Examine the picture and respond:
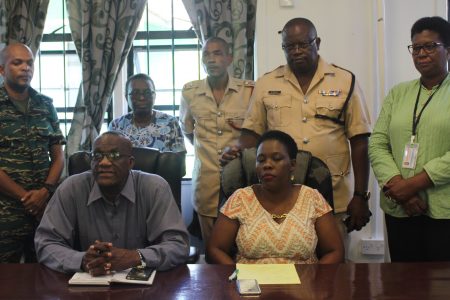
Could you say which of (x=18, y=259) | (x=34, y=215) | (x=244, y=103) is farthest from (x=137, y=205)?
(x=244, y=103)

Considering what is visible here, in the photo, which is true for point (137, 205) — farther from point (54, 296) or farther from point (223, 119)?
point (223, 119)

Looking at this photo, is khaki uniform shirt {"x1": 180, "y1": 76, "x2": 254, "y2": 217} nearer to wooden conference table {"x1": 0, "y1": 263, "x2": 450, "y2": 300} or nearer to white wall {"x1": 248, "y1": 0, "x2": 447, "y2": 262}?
white wall {"x1": 248, "y1": 0, "x2": 447, "y2": 262}

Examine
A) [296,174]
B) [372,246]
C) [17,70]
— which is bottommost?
[372,246]

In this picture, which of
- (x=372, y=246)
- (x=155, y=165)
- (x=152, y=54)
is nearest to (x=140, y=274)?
(x=155, y=165)

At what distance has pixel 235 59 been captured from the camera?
3.77 meters

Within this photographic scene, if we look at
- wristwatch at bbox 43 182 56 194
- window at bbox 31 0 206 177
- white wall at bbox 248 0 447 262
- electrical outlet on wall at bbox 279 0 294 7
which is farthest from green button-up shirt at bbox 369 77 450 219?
window at bbox 31 0 206 177

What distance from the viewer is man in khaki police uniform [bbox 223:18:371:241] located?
8.38ft

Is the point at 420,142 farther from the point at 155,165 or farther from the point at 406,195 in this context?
the point at 155,165

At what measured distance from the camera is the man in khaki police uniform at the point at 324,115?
255 centimetres

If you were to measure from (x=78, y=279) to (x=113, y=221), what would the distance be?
47 cm

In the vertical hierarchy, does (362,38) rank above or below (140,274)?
above

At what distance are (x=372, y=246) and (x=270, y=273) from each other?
2.18m

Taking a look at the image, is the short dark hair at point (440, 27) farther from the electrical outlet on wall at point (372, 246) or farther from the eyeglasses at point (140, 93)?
the electrical outlet on wall at point (372, 246)

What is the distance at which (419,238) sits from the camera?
2.27 meters
